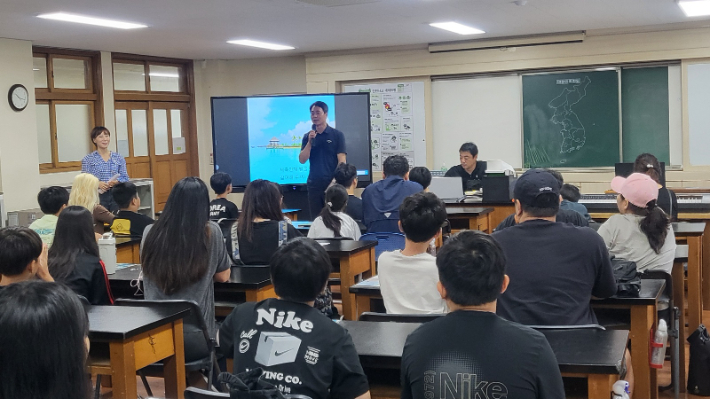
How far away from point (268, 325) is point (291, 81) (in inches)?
351

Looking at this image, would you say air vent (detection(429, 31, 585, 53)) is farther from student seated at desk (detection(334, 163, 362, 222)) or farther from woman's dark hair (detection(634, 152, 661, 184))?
student seated at desk (detection(334, 163, 362, 222))

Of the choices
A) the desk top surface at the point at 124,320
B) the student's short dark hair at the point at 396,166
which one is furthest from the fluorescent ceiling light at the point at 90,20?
the desk top surface at the point at 124,320

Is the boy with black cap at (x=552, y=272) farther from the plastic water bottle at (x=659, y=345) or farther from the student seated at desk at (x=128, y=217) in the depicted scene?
the student seated at desk at (x=128, y=217)

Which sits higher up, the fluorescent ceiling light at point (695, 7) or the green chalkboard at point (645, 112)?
the fluorescent ceiling light at point (695, 7)

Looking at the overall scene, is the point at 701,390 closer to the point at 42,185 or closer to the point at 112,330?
the point at 112,330

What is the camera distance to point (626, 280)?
299cm

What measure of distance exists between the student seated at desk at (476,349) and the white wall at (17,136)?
7230 millimetres

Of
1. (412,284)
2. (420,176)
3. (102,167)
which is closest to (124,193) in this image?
(420,176)

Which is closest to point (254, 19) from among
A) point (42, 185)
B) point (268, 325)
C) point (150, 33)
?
point (150, 33)

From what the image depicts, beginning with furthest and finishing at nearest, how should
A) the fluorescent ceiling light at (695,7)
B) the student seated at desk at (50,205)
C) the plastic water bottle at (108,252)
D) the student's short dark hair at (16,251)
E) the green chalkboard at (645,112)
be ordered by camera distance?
the green chalkboard at (645,112) → the fluorescent ceiling light at (695,7) → the student seated at desk at (50,205) → the plastic water bottle at (108,252) → the student's short dark hair at (16,251)

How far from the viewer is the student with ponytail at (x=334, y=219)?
197 inches

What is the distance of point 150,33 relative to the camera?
308 inches

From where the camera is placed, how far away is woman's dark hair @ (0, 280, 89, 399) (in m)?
1.16

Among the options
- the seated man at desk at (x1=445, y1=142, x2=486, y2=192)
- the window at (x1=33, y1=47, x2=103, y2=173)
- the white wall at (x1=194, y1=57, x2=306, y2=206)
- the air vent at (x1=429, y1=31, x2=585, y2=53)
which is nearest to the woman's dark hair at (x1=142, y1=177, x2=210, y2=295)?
the seated man at desk at (x1=445, y1=142, x2=486, y2=192)
